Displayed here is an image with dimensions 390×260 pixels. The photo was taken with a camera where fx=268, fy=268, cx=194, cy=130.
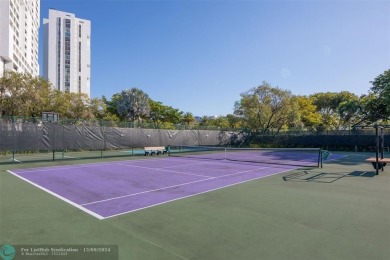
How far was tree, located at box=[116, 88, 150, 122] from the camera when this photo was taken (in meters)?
41.8

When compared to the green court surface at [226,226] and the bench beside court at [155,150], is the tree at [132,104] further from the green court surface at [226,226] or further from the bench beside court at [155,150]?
the green court surface at [226,226]

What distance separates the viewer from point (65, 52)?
365ft

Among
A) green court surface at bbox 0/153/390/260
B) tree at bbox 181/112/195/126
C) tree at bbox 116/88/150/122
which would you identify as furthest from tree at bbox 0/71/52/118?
tree at bbox 181/112/195/126

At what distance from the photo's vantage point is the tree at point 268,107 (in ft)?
112

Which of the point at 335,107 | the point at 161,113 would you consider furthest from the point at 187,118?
the point at 335,107

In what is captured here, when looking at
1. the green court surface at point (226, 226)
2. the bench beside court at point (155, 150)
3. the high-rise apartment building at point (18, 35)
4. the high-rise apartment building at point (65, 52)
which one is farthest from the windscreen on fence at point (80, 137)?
the high-rise apartment building at point (65, 52)

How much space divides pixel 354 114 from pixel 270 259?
46272 millimetres

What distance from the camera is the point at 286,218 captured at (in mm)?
5355

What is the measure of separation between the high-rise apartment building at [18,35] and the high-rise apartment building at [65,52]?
13092 millimetres

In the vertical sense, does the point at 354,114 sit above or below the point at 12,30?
below

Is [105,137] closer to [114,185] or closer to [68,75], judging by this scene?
[114,185]

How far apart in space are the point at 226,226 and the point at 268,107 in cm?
3163

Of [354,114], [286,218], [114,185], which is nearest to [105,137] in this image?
[114,185]

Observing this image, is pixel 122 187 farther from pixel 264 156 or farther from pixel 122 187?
pixel 264 156
